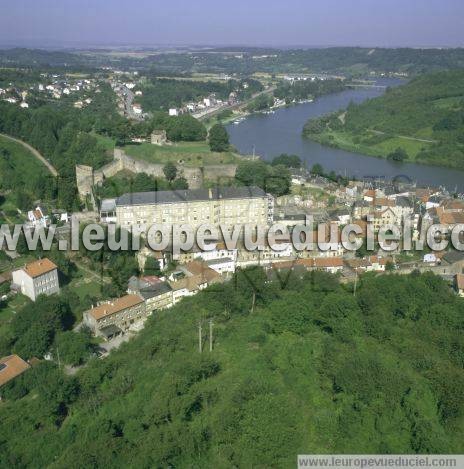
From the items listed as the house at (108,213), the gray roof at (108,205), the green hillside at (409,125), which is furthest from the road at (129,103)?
the house at (108,213)

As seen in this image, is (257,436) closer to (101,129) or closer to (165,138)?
(165,138)

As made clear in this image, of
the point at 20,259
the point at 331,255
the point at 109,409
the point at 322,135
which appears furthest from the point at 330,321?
the point at 322,135

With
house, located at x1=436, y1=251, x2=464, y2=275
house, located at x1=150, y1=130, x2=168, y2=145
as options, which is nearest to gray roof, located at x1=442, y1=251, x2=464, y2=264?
house, located at x1=436, y1=251, x2=464, y2=275

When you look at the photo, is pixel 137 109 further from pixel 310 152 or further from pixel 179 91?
pixel 310 152

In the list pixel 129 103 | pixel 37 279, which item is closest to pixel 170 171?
pixel 37 279

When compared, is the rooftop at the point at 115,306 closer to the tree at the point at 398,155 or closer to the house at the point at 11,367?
the house at the point at 11,367

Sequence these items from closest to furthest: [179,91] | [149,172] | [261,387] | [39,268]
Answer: [261,387]
[39,268]
[149,172]
[179,91]
